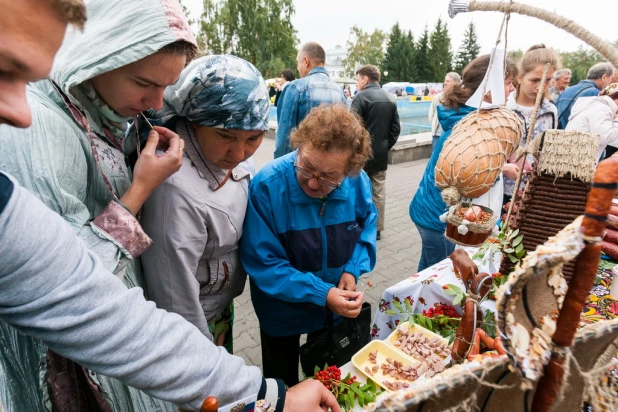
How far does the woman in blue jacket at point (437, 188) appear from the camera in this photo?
245 centimetres

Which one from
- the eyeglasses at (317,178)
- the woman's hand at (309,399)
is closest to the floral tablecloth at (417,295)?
the eyeglasses at (317,178)

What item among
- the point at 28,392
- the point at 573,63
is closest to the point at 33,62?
the point at 28,392

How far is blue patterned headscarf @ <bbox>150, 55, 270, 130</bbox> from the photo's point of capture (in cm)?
129

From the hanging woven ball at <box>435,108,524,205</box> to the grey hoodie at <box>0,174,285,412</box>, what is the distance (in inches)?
38.5

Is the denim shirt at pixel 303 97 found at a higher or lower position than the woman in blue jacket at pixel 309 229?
higher

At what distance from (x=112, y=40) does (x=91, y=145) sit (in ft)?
1.00

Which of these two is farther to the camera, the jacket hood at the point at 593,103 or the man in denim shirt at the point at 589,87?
the man in denim shirt at the point at 589,87

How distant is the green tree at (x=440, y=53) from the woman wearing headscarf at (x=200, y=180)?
4546 cm

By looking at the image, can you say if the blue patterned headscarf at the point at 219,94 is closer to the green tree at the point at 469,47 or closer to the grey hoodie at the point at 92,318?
the grey hoodie at the point at 92,318

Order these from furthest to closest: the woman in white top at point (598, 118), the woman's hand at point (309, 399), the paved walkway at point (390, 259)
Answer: the woman in white top at point (598, 118), the paved walkway at point (390, 259), the woman's hand at point (309, 399)

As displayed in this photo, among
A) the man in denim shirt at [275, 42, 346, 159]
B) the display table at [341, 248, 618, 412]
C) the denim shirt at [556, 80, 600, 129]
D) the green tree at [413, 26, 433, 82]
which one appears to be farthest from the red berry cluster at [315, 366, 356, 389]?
the green tree at [413, 26, 433, 82]

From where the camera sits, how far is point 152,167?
116cm

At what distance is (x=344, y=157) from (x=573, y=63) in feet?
182

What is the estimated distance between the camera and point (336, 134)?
5.43ft
